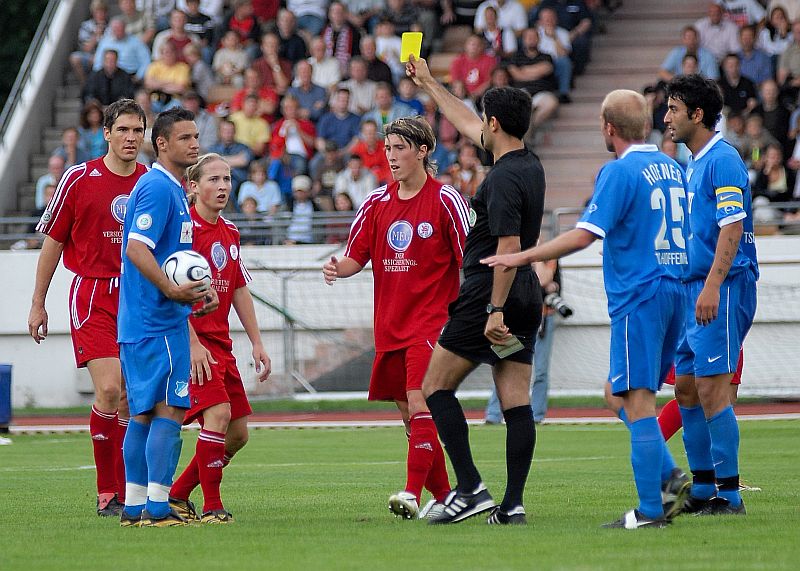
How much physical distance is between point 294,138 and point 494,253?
15693 mm

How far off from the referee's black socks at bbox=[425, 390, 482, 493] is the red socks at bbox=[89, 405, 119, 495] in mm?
2402

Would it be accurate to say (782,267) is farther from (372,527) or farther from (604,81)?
(372,527)

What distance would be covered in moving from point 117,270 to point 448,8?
1723 centimetres

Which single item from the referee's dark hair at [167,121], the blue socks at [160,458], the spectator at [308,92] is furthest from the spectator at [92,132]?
the blue socks at [160,458]

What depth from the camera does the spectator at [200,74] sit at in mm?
25453

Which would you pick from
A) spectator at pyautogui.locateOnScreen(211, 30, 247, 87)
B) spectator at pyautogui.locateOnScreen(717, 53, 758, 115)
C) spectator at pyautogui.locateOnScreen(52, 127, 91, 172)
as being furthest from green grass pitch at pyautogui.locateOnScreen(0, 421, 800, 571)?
spectator at pyautogui.locateOnScreen(211, 30, 247, 87)

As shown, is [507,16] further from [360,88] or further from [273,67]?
[273,67]

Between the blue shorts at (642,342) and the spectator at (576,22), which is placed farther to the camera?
the spectator at (576,22)

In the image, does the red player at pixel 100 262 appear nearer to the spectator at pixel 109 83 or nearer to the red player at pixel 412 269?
the red player at pixel 412 269

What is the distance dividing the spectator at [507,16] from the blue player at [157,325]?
16.9m

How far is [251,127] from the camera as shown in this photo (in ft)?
78.1

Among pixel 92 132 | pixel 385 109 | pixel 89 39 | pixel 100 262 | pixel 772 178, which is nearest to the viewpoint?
pixel 100 262

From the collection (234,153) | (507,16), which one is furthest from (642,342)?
(507,16)

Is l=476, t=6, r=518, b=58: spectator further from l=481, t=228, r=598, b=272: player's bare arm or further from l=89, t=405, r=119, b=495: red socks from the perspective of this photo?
l=481, t=228, r=598, b=272: player's bare arm
